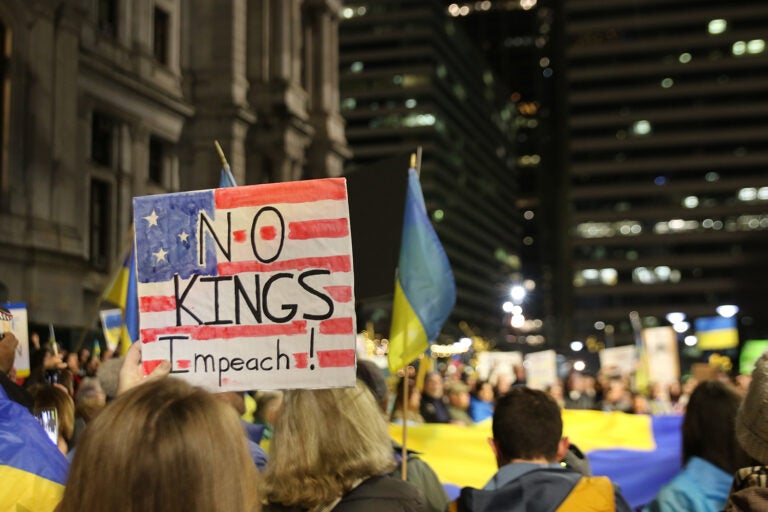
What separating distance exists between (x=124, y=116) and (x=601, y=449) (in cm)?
2521

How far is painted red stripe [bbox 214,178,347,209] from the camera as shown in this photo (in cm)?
389

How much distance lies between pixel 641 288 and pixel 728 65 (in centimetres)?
3034

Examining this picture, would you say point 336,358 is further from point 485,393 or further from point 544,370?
point 544,370

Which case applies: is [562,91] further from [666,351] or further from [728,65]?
[666,351]

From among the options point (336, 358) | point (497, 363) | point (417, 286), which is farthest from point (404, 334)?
point (497, 363)

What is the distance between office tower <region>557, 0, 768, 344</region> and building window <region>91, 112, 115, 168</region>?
97669mm

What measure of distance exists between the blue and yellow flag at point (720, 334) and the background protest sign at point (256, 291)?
19.7m

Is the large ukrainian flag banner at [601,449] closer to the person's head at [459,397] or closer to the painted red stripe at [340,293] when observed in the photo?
the person's head at [459,397]

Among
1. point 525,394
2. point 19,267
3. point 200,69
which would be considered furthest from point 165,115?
point 525,394

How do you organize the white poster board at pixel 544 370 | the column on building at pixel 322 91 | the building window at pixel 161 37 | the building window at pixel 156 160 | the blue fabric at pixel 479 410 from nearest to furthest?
the blue fabric at pixel 479 410 < the white poster board at pixel 544 370 < the building window at pixel 156 160 < the building window at pixel 161 37 < the column on building at pixel 322 91

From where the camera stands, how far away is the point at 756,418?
297 centimetres

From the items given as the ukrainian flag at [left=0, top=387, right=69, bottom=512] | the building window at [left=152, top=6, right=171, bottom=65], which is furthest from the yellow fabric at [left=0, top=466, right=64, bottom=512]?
the building window at [left=152, top=6, right=171, bottom=65]

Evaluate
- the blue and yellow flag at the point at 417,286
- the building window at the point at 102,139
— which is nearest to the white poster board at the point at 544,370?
the blue and yellow flag at the point at 417,286

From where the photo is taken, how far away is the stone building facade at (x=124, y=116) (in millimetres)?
24266
